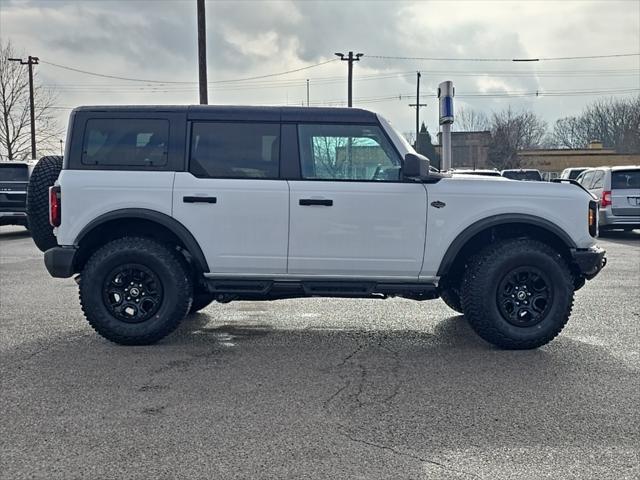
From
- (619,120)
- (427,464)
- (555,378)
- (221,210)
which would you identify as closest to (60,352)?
(221,210)

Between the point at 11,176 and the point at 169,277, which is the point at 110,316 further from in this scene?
the point at 11,176

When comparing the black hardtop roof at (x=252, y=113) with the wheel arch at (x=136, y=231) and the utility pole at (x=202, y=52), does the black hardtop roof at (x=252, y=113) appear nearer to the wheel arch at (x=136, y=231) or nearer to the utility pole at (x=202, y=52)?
the wheel arch at (x=136, y=231)

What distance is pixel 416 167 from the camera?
5.43m

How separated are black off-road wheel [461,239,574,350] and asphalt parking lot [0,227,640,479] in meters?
0.20

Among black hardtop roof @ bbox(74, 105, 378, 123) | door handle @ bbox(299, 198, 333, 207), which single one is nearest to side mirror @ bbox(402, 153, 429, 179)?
black hardtop roof @ bbox(74, 105, 378, 123)

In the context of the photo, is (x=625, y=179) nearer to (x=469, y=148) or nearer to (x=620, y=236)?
(x=620, y=236)

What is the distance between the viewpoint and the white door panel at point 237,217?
5.62 metres

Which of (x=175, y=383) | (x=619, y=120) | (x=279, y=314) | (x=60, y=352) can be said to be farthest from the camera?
(x=619, y=120)

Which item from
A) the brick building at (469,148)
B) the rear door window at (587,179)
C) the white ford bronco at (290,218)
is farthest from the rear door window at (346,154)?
the brick building at (469,148)

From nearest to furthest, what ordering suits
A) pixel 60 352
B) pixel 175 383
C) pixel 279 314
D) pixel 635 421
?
pixel 635 421 → pixel 175 383 → pixel 60 352 → pixel 279 314

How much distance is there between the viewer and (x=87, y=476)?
3.22 metres

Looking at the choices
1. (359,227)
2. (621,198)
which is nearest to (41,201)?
(359,227)

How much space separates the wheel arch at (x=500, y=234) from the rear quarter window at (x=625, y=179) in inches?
430

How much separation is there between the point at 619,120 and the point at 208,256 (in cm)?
7620
